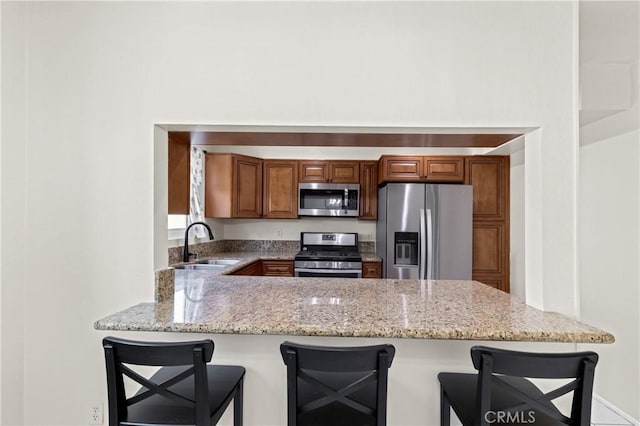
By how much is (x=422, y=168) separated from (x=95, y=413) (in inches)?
136

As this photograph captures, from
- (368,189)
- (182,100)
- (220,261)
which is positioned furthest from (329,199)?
(182,100)

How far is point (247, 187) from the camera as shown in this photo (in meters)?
4.04

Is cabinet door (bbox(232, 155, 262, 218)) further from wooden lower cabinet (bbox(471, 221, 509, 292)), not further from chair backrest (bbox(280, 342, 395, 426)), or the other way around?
chair backrest (bbox(280, 342, 395, 426))

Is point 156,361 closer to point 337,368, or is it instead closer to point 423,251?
point 337,368

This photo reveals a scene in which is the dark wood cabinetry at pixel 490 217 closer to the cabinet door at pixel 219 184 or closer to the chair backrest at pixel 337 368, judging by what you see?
the cabinet door at pixel 219 184

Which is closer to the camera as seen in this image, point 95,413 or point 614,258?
point 95,413

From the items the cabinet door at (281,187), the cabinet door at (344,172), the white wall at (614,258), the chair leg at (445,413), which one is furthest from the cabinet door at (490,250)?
the chair leg at (445,413)

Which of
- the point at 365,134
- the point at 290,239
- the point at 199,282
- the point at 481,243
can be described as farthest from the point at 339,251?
the point at 365,134

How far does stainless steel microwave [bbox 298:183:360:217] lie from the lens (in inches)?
161

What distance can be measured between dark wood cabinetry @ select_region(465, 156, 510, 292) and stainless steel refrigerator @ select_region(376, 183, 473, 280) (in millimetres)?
319

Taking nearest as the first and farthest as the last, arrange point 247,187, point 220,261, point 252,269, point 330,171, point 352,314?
point 352,314 < point 220,261 < point 252,269 < point 247,187 < point 330,171

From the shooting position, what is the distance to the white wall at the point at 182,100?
61.1 inches

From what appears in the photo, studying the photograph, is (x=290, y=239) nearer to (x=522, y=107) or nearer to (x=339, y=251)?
(x=339, y=251)

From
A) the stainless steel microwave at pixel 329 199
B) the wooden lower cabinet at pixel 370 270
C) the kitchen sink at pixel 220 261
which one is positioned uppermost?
the stainless steel microwave at pixel 329 199
